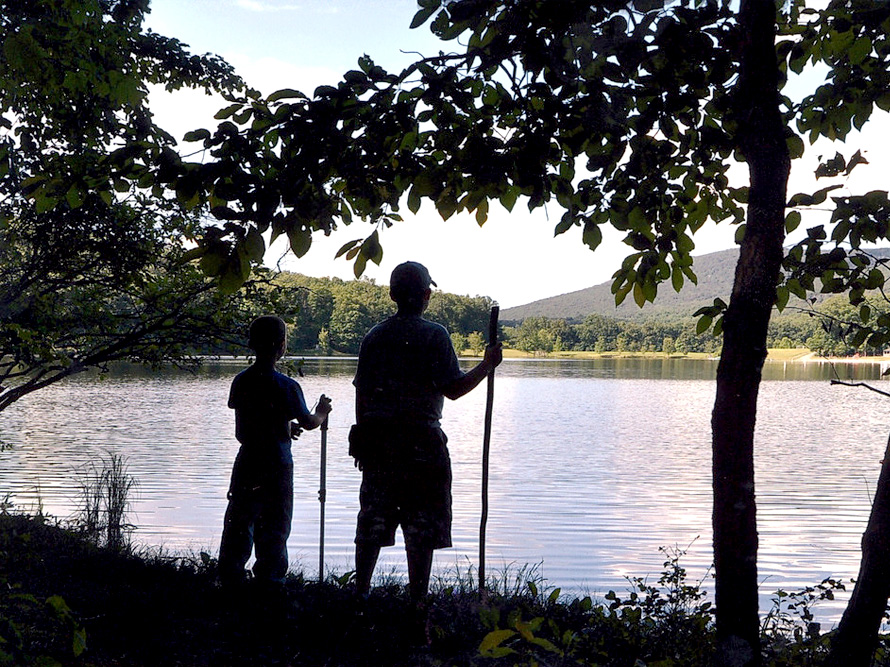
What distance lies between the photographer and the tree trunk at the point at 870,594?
11.4 feet

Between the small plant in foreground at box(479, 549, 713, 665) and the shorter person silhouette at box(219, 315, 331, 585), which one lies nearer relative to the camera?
the small plant in foreground at box(479, 549, 713, 665)

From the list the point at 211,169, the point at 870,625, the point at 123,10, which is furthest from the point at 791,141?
the point at 123,10

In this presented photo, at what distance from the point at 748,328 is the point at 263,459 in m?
3.35

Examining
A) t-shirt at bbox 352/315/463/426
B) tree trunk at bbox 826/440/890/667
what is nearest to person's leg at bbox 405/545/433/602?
t-shirt at bbox 352/315/463/426

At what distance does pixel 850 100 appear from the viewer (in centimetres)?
438

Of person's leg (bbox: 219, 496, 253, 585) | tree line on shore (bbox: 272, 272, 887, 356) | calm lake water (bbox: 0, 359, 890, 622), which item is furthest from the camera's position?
calm lake water (bbox: 0, 359, 890, 622)

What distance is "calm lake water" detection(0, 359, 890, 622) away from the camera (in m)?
12.4

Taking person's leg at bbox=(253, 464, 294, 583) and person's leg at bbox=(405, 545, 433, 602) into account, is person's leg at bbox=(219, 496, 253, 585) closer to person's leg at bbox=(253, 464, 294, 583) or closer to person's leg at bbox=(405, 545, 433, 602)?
person's leg at bbox=(253, 464, 294, 583)

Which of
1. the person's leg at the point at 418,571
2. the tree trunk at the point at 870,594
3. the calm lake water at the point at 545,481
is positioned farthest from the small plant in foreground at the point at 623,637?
the calm lake water at the point at 545,481

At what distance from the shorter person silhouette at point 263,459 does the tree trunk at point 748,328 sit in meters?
2.89

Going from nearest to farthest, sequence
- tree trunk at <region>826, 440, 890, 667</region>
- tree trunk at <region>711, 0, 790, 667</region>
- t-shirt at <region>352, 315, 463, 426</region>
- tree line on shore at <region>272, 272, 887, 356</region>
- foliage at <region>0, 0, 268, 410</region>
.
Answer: tree trunk at <region>711, 0, 790, 667</region>, tree trunk at <region>826, 440, 890, 667</region>, t-shirt at <region>352, 315, 463, 426</region>, tree line on shore at <region>272, 272, 887, 356</region>, foliage at <region>0, 0, 268, 410</region>

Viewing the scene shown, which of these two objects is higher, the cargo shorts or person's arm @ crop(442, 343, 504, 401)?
person's arm @ crop(442, 343, 504, 401)

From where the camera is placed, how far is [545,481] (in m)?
21.9

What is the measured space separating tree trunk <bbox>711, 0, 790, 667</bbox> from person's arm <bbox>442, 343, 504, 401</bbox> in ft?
4.76
